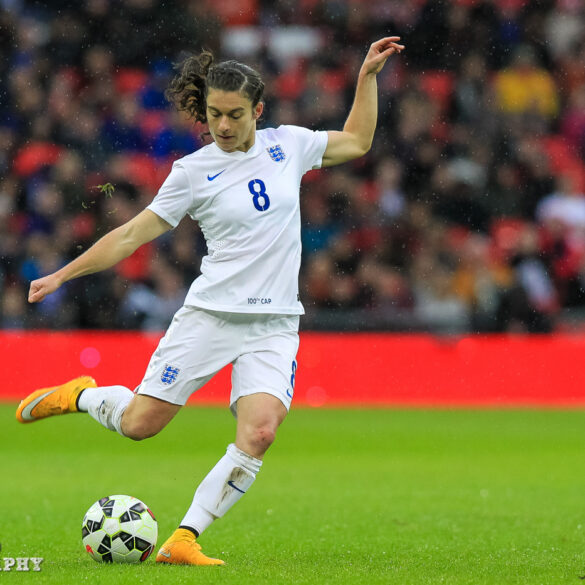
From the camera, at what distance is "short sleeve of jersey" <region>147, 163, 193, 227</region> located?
5.98m

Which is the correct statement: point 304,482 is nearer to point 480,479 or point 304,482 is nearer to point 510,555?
point 480,479

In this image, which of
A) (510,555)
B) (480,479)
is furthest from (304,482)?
(510,555)

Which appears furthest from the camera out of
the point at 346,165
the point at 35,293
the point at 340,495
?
the point at 346,165

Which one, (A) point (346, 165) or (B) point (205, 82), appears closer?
(B) point (205, 82)

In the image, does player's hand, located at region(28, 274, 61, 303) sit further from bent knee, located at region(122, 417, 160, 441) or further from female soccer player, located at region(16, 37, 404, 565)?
bent knee, located at region(122, 417, 160, 441)

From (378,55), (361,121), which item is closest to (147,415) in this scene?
(361,121)

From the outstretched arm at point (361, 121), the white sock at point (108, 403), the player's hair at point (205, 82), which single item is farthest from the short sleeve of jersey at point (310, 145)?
the white sock at point (108, 403)

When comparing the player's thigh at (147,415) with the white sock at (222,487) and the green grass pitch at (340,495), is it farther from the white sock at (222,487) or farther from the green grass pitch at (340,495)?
the green grass pitch at (340,495)

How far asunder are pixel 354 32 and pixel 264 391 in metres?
13.8

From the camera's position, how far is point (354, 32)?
1898cm

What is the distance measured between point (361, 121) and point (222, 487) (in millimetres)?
2098

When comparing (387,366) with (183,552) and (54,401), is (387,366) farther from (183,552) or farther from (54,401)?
(183,552)

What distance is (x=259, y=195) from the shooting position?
6039 mm

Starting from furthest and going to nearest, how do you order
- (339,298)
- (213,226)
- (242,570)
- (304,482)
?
(339,298)
(304,482)
(213,226)
(242,570)
